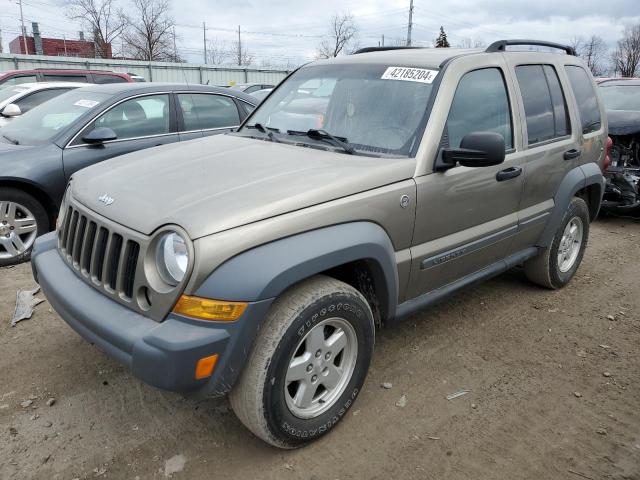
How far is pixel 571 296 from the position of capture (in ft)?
15.3

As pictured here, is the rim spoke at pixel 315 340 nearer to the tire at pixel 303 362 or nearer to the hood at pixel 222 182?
the tire at pixel 303 362

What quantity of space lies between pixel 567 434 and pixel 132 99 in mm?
5014

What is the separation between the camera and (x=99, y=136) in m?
5.21

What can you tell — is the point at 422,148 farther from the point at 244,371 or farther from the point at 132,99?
the point at 132,99

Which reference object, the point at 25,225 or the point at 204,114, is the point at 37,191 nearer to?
the point at 25,225

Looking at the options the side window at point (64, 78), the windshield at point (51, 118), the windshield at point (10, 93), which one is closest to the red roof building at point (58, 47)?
the side window at point (64, 78)

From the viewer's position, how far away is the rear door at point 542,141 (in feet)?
12.5

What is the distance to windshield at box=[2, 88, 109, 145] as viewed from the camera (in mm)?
5391

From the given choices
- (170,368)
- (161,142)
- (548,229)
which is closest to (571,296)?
(548,229)

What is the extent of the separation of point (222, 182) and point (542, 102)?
2642 millimetres

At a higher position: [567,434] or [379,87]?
[379,87]

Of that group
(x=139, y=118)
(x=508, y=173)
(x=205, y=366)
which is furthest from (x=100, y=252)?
(x=139, y=118)

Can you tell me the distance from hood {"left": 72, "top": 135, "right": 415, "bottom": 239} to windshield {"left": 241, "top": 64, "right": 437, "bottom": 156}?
197 mm

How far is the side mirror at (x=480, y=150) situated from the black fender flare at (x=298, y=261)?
65cm
